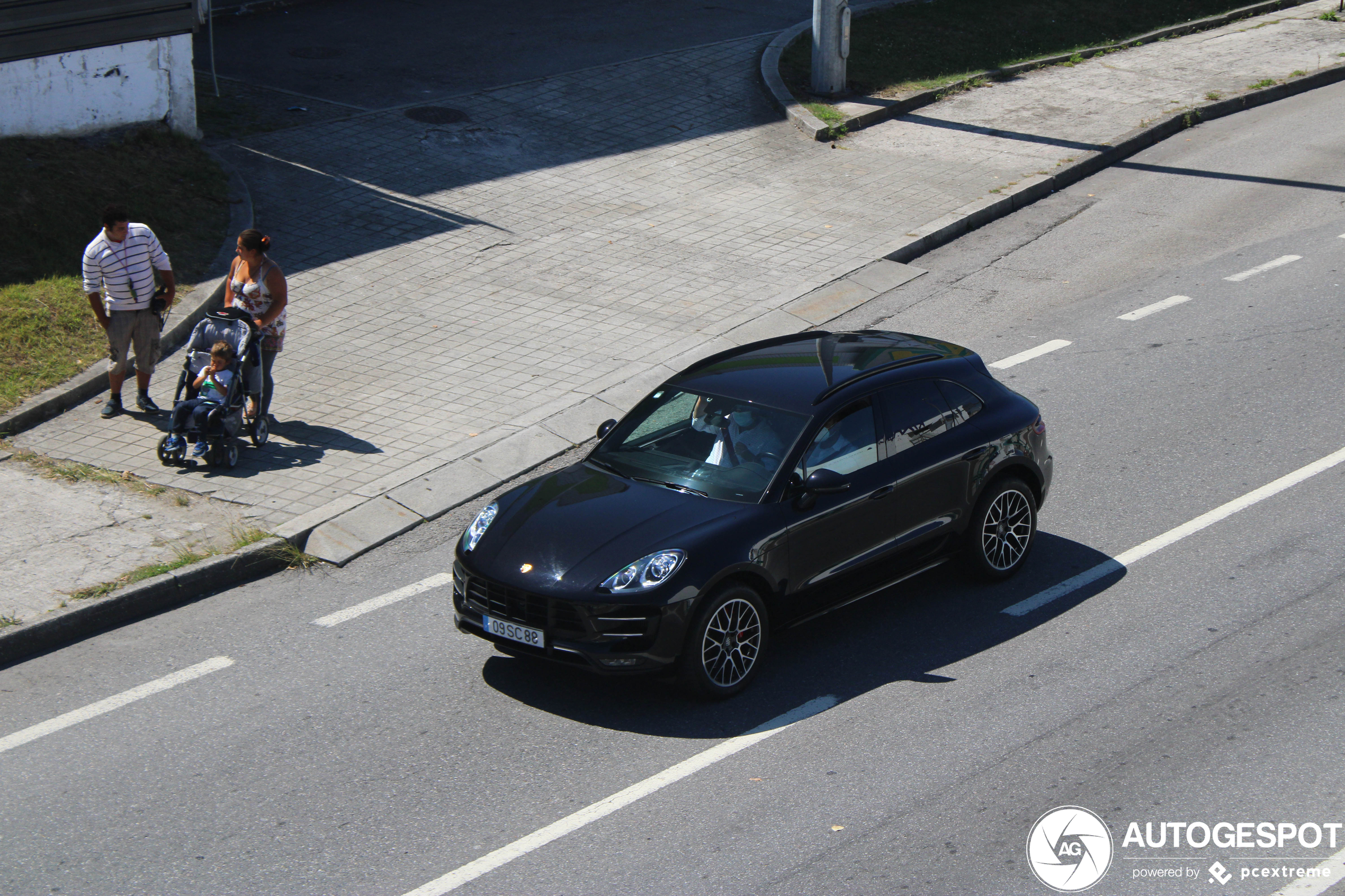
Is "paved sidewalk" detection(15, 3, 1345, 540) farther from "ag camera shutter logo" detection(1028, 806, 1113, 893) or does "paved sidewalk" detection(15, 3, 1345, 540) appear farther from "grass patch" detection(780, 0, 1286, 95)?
"ag camera shutter logo" detection(1028, 806, 1113, 893)

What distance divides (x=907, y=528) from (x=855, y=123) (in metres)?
11.5

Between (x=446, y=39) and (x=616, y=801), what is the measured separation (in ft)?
57.4

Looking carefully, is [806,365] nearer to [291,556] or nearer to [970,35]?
[291,556]

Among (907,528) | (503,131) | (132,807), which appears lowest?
(132,807)

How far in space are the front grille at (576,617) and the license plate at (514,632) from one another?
0.03m

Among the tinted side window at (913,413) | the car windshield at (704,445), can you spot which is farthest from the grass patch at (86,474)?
the tinted side window at (913,413)

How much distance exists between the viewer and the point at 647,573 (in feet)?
22.6

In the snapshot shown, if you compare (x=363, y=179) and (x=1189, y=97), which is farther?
Result: (x=1189, y=97)

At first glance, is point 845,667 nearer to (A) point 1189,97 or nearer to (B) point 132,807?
(B) point 132,807

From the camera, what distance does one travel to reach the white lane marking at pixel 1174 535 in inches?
326

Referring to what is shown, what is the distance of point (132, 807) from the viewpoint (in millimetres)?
6402

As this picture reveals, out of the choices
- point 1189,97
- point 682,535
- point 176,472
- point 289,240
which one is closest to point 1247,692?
point 682,535

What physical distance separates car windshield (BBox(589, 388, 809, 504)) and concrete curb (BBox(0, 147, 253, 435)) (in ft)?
16.8

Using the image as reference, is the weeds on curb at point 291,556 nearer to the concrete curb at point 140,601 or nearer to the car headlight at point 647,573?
the concrete curb at point 140,601
